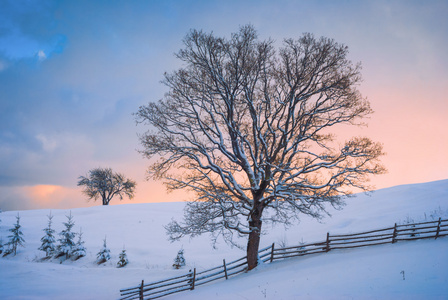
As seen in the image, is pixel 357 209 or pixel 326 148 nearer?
pixel 326 148

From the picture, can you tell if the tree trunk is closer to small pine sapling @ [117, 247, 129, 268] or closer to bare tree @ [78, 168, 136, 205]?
small pine sapling @ [117, 247, 129, 268]

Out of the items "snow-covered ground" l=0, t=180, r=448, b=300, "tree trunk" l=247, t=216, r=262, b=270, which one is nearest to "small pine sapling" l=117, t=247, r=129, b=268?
"snow-covered ground" l=0, t=180, r=448, b=300

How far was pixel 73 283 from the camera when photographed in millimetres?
15672

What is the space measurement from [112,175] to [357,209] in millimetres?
43172

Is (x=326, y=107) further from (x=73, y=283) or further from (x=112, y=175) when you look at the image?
(x=112, y=175)

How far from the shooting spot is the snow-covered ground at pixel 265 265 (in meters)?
7.73

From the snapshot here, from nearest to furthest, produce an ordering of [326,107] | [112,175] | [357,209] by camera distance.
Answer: [326,107]
[357,209]
[112,175]

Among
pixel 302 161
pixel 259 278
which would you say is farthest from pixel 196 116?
pixel 259 278

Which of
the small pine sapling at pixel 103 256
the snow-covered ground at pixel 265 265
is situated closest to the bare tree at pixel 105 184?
the snow-covered ground at pixel 265 265

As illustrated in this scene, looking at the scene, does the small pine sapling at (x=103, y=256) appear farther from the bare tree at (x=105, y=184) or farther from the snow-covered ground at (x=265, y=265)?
the bare tree at (x=105, y=184)

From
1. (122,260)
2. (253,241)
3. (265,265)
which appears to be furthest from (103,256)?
(253,241)

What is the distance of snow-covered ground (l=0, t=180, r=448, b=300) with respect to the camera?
25.4ft

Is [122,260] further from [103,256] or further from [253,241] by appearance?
[253,241]

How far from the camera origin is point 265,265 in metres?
12.7
